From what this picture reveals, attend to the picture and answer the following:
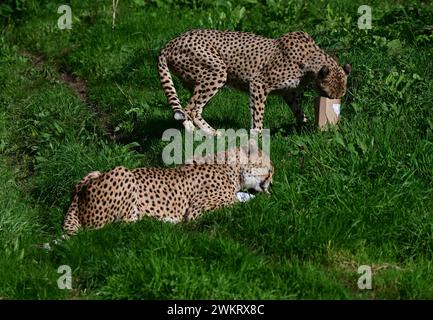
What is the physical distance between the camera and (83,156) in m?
8.00

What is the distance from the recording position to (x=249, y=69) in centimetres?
879

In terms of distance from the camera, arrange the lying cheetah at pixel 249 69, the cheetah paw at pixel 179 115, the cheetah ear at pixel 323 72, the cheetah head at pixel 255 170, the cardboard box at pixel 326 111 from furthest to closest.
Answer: the lying cheetah at pixel 249 69 → the cheetah ear at pixel 323 72 → the cheetah paw at pixel 179 115 → the cardboard box at pixel 326 111 → the cheetah head at pixel 255 170

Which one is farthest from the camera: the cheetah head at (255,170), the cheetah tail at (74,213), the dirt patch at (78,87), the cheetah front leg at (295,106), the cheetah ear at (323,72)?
the dirt patch at (78,87)

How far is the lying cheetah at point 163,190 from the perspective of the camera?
263 inches

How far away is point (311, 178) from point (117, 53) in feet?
15.0

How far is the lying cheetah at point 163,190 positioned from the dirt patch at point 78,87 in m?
2.03

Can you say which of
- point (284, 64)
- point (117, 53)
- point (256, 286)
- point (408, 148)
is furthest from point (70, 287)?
point (117, 53)

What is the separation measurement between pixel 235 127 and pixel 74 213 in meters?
2.49

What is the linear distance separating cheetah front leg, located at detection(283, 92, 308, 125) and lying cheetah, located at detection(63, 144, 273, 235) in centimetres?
142

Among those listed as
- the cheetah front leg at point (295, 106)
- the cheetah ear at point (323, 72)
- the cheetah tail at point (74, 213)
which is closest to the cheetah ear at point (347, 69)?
the cheetah ear at point (323, 72)

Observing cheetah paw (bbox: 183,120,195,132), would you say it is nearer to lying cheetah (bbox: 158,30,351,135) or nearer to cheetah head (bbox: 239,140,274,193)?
lying cheetah (bbox: 158,30,351,135)

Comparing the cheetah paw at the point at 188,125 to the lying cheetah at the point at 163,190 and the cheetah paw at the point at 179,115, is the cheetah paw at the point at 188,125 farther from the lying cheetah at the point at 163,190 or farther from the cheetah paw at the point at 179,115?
the lying cheetah at the point at 163,190

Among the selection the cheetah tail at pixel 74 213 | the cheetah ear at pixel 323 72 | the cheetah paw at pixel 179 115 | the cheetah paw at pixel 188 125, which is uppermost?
the cheetah ear at pixel 323 72

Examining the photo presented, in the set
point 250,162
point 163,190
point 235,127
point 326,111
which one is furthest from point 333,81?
point 163,190
